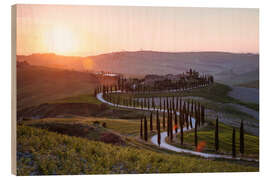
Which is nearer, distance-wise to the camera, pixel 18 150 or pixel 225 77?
pixel 18 150

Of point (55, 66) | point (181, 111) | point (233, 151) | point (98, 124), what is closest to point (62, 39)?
point (55, 66)

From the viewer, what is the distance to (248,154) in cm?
1471

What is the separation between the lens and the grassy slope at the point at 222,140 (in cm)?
1479

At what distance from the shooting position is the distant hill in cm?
1529

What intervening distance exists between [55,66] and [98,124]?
3.17m

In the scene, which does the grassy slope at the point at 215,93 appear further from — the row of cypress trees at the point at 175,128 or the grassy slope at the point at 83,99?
the grassy slope at the point at 83,99

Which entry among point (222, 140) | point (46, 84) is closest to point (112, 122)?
point (46, 84)

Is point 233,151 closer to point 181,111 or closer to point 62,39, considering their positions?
point 181,111

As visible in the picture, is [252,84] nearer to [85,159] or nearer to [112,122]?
[112,122]

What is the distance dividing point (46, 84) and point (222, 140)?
7.98 meters

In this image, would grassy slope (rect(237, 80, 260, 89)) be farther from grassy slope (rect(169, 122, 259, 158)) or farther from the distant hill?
grassy slope (rect(169, 122, 259, 158))

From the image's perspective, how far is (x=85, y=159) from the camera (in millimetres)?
13359

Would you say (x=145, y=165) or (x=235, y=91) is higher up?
(x=235, y=91)

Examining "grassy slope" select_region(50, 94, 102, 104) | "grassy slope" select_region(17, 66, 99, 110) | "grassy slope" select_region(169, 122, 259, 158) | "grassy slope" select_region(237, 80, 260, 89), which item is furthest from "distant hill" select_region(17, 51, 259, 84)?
"grassy slope" select_region(169, 122, 259, 158)
